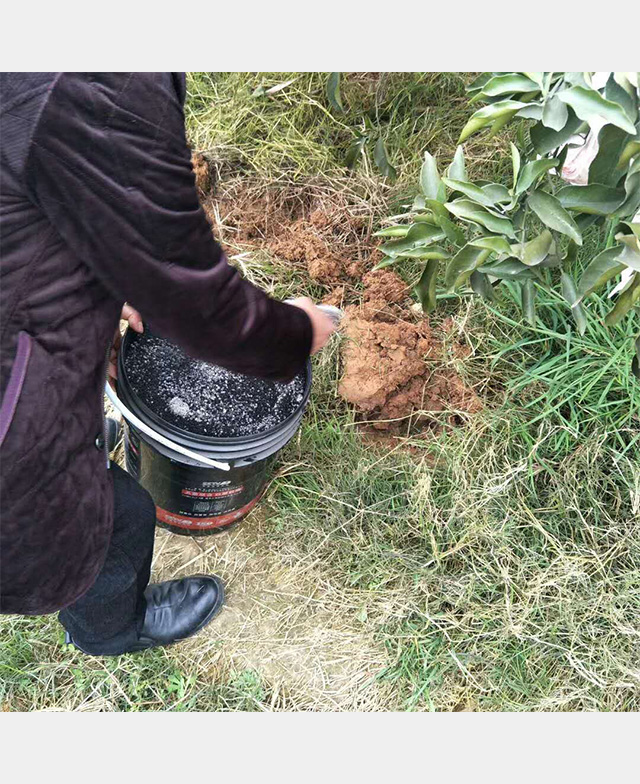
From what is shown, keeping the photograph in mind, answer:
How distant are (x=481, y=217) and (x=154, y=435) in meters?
0.94

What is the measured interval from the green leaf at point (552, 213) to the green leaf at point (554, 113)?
178 mm

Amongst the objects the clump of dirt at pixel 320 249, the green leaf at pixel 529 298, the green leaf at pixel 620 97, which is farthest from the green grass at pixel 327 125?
the green leaf at pixel 620 97

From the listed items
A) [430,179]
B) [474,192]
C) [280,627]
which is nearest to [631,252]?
[474,192]

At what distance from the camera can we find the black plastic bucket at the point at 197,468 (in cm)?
172

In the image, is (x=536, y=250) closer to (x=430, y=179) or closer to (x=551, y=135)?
(x=551, y=135)

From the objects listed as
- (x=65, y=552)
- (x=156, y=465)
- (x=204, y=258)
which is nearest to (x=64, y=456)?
(x=65, y=552)

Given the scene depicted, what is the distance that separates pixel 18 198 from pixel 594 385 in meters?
1.85

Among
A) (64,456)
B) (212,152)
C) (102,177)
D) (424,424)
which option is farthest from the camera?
(212,152)

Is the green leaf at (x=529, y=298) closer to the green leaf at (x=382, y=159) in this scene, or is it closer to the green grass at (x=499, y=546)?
the green grass at (x=499, y=546)

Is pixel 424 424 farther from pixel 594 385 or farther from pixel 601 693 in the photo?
pixel 601 693

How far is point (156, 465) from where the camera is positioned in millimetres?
1927

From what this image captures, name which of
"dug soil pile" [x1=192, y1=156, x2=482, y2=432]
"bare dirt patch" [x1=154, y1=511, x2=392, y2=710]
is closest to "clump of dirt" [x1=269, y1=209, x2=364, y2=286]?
"dug soil pile" [x1=192, y1=156, x2=482, y2=432]

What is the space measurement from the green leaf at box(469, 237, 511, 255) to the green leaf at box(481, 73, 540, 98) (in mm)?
300

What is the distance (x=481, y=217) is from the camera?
1561mm
